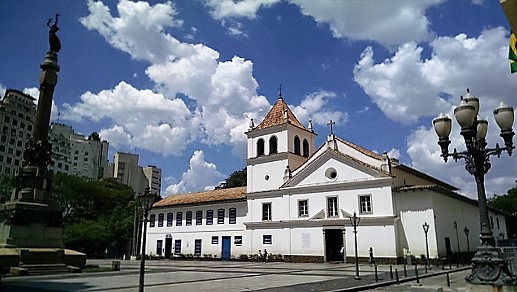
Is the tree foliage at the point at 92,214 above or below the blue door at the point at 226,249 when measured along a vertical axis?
above

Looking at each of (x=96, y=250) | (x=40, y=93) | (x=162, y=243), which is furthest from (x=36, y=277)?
(x=96, y=250)

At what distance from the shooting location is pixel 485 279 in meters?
8.59

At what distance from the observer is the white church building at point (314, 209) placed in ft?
99.0

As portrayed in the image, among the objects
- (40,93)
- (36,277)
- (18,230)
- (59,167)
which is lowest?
(36,277)

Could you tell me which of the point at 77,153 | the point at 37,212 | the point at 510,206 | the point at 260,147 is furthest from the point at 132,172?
the point at 37,212

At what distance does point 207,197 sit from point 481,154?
3619 centimetres

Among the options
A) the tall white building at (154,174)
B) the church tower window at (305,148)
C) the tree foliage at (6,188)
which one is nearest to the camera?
the church tower window at (305,148)

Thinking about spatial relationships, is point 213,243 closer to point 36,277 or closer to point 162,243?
point 162,243

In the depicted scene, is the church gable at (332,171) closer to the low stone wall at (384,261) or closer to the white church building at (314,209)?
the white church building at (314,209)

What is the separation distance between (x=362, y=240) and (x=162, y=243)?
80.8 ft

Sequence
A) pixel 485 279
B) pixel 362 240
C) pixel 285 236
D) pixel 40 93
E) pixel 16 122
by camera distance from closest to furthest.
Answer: pixel 485 279, pixel 40 93, pixel 362 240, pixel 285 236, pixel 16 122

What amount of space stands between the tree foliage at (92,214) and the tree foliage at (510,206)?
56.1 m

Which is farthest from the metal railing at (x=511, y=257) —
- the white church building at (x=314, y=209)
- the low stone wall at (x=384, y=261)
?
the low stone wall at (x=384, y=261)

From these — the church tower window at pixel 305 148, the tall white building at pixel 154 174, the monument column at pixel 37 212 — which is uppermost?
the tall white building at pixel 154 174
